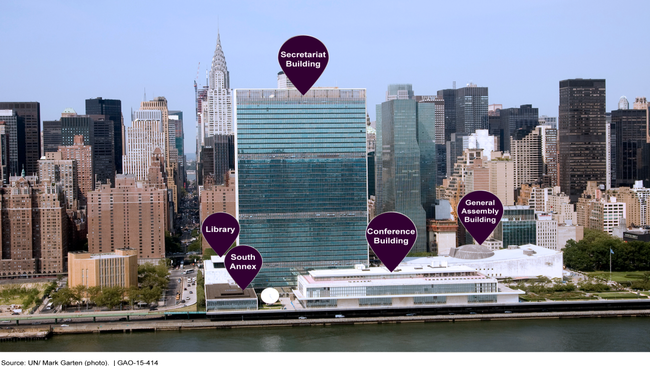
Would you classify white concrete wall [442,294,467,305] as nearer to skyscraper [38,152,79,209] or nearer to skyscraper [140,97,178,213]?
skyscraper [38,152,79,209]

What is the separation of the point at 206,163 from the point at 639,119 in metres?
18.2

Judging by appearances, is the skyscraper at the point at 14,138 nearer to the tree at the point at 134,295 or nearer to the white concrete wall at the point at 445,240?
the white concrete wall at the point at 445,240

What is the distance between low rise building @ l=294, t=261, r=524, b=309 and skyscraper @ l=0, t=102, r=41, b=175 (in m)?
23.7

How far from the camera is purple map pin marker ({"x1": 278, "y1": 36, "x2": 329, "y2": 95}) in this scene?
20.9 feet

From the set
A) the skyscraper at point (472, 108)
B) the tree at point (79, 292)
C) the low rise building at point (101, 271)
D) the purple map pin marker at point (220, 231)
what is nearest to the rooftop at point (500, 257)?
the low rise building at point (101, 271)

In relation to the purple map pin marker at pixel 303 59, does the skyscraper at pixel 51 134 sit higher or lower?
higher

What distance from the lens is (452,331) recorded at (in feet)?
39.1

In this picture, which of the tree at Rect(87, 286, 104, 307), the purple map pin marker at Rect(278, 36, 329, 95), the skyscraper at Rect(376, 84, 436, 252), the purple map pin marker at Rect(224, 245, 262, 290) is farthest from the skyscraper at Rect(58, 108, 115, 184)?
the purple map pin marker at Rect(278, 36, 329, 95)

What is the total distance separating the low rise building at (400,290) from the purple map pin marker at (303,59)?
7.16 m

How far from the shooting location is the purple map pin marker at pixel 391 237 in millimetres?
8109

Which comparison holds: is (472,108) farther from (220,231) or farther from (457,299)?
(220,231)

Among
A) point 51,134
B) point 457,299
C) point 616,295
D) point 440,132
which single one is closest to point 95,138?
point 51,134

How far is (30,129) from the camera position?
114ft

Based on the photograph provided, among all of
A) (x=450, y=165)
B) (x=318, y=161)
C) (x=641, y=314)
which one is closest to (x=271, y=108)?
(x=318, y=161)
